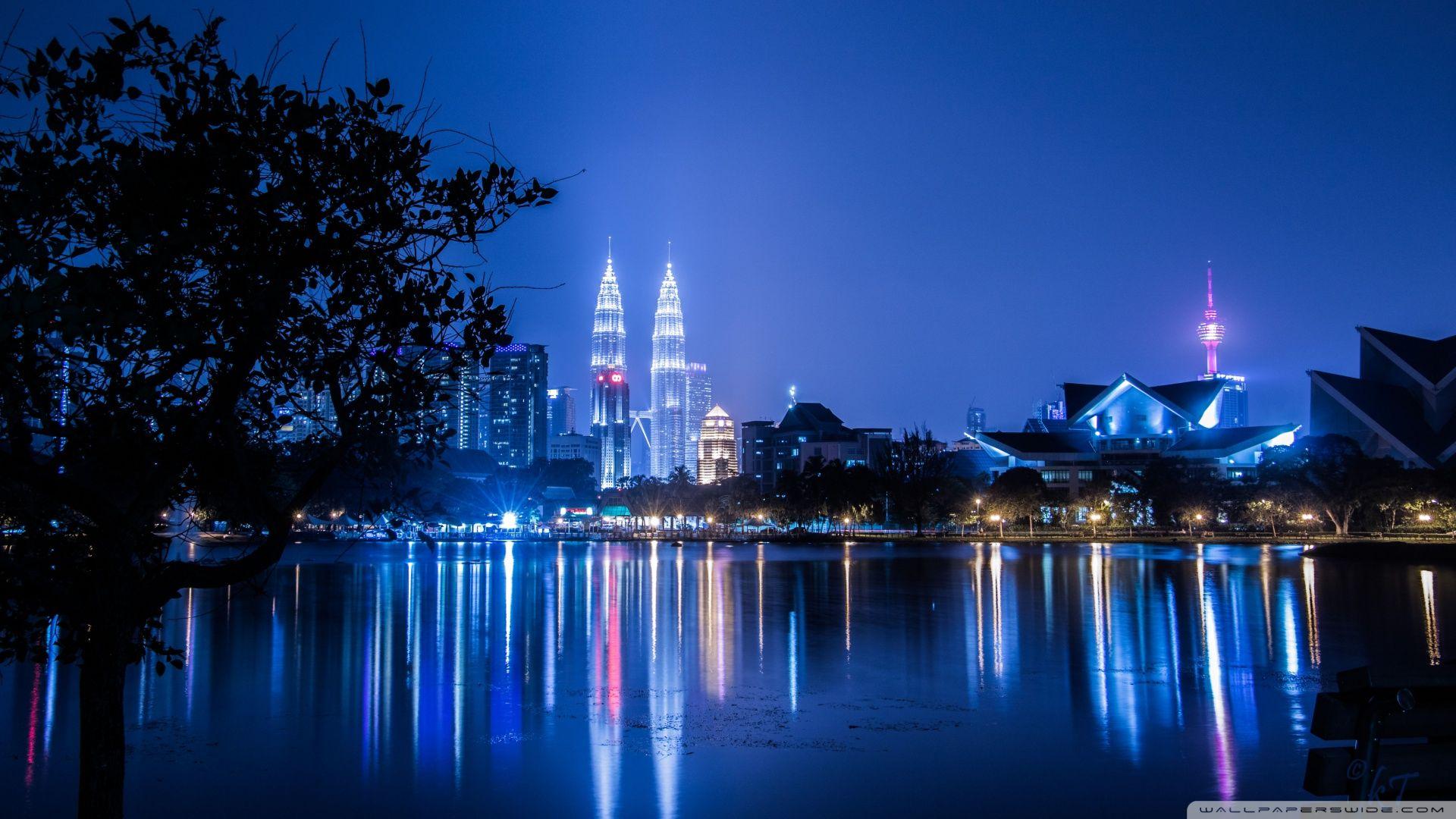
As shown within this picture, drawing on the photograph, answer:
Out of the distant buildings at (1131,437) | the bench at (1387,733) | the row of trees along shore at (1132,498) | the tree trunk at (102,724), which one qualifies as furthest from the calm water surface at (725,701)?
the distant buildings at (1131,437)

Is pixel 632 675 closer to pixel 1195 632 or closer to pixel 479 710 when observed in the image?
pixel 479 710

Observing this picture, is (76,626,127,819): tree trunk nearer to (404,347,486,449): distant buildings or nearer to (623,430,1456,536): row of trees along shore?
(404,347,486,449): distant buildings

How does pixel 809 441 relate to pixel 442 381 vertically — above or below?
above

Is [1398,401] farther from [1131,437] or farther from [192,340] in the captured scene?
[192,340]

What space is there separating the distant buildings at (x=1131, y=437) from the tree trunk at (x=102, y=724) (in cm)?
10831

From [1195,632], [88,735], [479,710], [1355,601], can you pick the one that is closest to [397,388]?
[88,735]

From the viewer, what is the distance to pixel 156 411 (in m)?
5.66

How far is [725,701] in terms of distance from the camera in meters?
14.6

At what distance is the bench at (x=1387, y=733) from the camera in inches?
211

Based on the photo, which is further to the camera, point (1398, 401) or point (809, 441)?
point (809, 441)

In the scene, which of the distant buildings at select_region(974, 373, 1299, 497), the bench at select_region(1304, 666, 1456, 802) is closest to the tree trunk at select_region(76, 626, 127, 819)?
the bench at select_region(1304, 666, 1456, 802)

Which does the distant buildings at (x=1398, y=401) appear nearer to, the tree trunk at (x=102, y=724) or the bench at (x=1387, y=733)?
the bench at (x=1387, y=733)

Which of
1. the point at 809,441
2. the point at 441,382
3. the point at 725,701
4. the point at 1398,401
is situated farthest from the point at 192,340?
the point at 809,441

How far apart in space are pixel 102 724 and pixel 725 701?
928 centimetres
